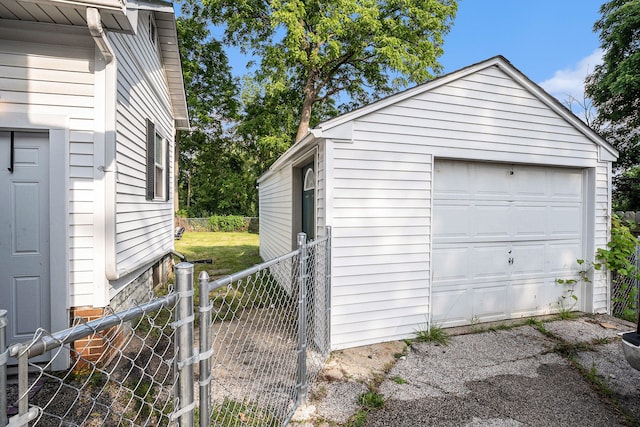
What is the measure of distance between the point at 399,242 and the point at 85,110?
12.4 feet

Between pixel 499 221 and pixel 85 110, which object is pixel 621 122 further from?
pixel 85 110

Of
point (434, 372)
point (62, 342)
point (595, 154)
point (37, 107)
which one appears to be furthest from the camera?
point (595, 154)

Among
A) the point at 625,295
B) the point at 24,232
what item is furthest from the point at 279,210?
the point at 625,295

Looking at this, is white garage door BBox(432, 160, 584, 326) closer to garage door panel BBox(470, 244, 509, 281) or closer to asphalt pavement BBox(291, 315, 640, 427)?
garage door panel BBox(470, 244, 509, 281)

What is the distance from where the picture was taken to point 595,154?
522 centimetres

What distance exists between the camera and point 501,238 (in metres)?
4.86

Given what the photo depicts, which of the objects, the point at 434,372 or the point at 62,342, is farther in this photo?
the point at 434,372

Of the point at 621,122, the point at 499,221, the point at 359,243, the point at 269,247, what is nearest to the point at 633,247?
the point at 499,221

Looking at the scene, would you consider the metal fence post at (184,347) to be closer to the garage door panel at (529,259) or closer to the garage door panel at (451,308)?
the garage door panel at (451,308)

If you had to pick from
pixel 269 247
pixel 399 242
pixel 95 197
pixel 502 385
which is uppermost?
pixel 95 197

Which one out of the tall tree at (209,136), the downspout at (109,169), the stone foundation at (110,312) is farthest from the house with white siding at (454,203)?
the tall tree at (209,136)

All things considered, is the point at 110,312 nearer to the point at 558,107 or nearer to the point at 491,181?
the point at 491,181

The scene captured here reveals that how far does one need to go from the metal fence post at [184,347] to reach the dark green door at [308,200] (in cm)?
361

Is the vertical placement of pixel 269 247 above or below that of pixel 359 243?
below
